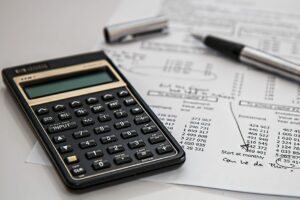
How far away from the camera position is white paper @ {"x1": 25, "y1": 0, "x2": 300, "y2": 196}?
46cm

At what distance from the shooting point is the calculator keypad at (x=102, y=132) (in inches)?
17.2

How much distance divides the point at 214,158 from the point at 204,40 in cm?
22

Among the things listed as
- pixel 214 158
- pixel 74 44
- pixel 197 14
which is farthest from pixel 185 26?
pixel 214 158

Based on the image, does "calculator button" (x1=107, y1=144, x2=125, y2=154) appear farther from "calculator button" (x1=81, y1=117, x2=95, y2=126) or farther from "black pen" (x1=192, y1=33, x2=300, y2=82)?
"black pen" (x1=192, y1=33, x2=300, y2=82)

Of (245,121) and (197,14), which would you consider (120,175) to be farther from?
(197,14)

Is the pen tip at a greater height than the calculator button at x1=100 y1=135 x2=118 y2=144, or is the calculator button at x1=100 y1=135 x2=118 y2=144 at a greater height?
the pen tip

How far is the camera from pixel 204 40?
2.12 ft

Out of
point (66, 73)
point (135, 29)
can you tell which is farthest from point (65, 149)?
point (135, 29)

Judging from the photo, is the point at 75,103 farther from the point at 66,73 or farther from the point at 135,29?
the point at 135,29

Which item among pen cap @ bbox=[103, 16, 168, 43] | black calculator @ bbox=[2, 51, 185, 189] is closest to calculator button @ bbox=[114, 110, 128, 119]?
black calculator @ bbox=[2, 51, 185, 189]

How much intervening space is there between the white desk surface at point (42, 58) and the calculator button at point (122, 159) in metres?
0.02

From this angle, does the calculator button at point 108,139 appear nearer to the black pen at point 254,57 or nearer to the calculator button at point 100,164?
the calculator button at point 100,164

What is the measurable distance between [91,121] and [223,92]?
16 cm

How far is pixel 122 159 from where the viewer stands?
437 millimetres
